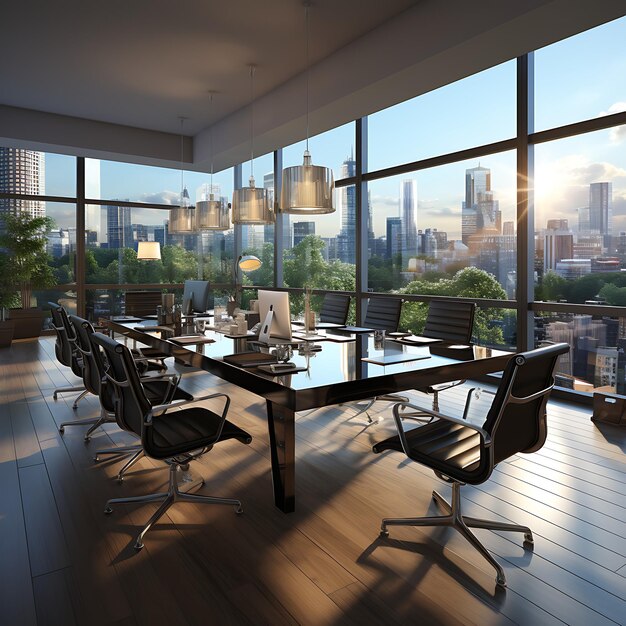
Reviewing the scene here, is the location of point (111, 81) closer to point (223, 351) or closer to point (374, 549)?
point (223, 351)

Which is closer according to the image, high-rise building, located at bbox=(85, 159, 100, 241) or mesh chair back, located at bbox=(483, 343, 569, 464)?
mesh chair back, located at bbox=(483, 343, 569, 464)

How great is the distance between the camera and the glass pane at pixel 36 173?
336 inches

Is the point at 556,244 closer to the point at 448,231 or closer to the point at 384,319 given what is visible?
the point at 448,231

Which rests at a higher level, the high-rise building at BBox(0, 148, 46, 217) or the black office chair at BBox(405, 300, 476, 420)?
the high-rise building at BBox(0, 148, 46, 217)

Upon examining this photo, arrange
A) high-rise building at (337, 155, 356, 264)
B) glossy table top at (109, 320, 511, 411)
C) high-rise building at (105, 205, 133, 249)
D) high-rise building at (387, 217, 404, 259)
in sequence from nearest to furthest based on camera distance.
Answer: glossy table top at (109, 320, 511, 411) < high-rise building at (387, 217, 404, 259) < high-rise building at (337, 155, 356, 264) < high-rise building at (105, 205, 133, 249)

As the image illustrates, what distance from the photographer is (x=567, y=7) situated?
3373mm

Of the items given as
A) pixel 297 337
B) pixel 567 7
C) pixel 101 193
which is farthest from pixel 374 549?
pixel 101 193

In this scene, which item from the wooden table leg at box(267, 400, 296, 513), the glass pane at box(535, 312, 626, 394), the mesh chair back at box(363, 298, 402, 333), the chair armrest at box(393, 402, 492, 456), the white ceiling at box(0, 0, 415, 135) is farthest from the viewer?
the mesh chair back at box(363, 298, 402, 333)

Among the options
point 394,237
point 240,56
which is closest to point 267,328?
point 240,56

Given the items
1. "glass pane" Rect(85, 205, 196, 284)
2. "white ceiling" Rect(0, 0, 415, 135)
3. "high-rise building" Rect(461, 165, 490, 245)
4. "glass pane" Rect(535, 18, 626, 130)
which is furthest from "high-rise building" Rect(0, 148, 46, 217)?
"glass pane" Rect(535, 18, 626, 130)

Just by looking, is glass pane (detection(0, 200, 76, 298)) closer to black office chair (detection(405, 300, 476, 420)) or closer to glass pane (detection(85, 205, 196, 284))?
glass pane (detection(85, 205, 196, 284))

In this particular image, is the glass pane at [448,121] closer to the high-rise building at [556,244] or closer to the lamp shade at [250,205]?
the high-rise building at [556,244]

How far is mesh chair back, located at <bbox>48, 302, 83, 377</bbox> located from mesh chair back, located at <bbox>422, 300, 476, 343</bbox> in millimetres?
2689

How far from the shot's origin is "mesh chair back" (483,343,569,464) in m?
1.97
